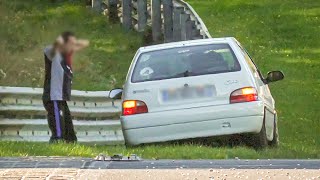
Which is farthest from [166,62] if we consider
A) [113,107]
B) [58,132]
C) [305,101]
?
[305,101]

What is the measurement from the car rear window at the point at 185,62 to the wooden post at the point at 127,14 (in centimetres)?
1030

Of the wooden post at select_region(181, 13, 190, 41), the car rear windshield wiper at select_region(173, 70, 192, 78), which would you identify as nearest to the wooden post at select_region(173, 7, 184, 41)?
the wooden post at select_region(181, 13, 190, 41)

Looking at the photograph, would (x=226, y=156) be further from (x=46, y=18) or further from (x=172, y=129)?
(x=46, y=18)

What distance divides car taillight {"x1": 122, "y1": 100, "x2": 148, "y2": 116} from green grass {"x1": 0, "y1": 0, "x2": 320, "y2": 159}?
1.32 ft

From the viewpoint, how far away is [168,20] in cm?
2156

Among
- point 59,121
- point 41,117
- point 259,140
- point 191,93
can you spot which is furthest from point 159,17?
point 191,93

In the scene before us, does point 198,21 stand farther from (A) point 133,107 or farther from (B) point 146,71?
(A) point 133,107

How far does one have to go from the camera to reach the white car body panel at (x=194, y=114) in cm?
1111

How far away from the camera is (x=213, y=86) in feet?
36.7

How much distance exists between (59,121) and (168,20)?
9.29 meters

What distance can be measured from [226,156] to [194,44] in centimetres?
213

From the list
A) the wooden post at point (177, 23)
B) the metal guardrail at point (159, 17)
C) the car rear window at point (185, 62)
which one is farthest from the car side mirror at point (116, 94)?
the wooden post at point (177, 23)

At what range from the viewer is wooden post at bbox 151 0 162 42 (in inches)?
869

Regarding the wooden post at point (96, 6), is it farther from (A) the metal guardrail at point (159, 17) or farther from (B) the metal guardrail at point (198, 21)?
(B) the metal guardrail at point (198, 21)
